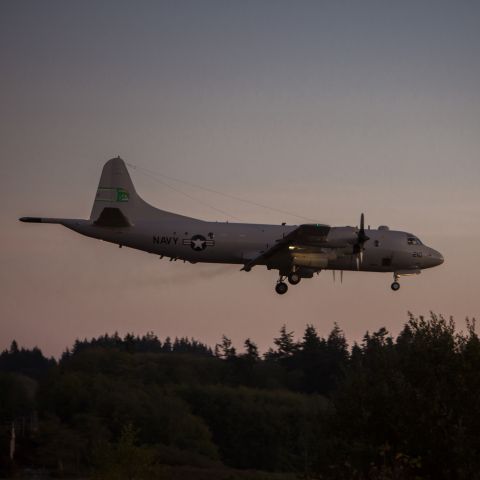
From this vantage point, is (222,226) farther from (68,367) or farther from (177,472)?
(68,367)

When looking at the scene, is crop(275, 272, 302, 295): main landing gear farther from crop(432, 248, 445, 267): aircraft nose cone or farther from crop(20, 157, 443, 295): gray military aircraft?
crop(432, 248, 445, 267): aircraft nose cone

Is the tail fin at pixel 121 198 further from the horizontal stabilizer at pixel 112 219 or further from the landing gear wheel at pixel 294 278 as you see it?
the landing gear wheel at pixel 294 278

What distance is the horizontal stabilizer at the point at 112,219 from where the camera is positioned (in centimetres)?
4825

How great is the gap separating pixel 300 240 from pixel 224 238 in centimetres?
424

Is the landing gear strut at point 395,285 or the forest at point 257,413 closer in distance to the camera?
the forest at point 257,413

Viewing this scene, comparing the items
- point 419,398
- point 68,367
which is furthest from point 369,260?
point 68,367

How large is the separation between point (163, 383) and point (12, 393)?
1234 cm

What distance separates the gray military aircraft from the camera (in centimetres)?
4894

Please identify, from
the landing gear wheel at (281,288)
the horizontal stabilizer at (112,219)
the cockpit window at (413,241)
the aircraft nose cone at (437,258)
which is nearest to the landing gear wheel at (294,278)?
the landing gear wheel at (281,288)

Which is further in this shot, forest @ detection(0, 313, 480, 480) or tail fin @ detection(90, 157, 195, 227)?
tail fin @ detection(90, 157, 195, 227)

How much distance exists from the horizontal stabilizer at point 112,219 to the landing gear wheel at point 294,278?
924 cm

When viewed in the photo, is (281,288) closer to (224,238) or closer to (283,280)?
(283,280)

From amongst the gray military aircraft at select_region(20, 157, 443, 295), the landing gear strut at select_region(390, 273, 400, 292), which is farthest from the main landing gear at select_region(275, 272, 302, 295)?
the landing gear strut at select_region(390, 273, 400, 292)

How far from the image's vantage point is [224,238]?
4984 cm
